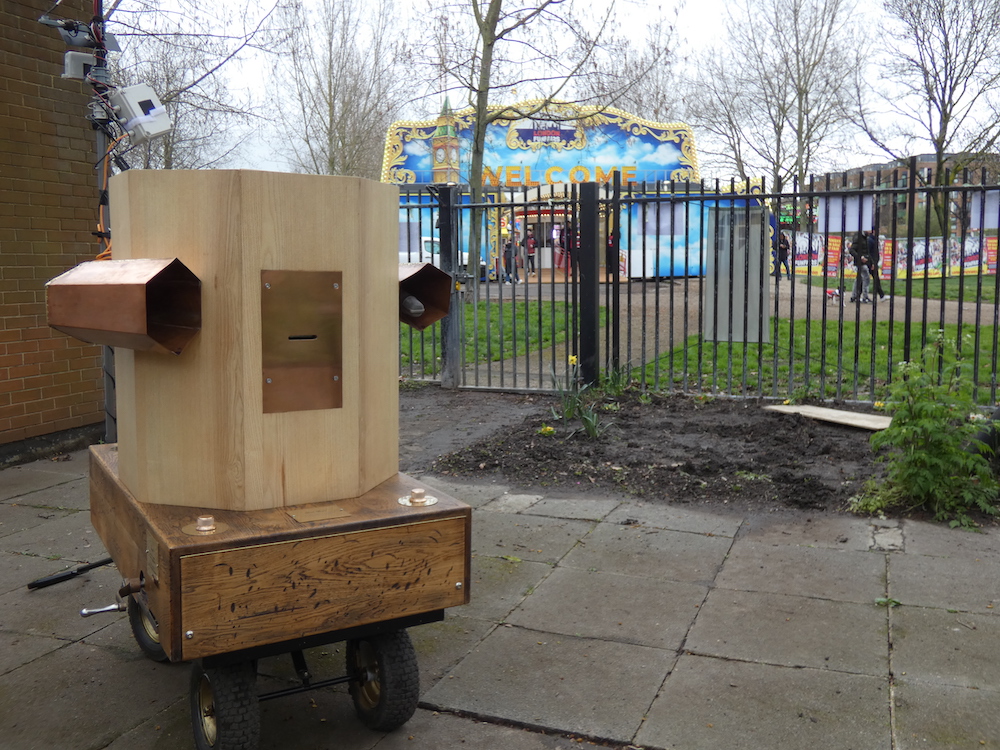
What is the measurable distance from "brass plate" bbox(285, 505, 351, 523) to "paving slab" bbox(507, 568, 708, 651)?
1.41 m

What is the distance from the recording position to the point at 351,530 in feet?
8.54

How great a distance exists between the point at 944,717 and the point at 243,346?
8.34 ft

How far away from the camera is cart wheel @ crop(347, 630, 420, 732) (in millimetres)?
2816

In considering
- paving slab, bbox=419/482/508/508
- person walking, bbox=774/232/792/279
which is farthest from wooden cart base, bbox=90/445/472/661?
person walking, bbox=774/232/792/279

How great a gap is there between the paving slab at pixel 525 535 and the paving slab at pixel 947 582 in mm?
1608

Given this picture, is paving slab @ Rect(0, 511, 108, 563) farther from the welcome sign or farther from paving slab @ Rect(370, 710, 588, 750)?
the welcome sign

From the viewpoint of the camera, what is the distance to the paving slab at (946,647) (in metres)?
3.26

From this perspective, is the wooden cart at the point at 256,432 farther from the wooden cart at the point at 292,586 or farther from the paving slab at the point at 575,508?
the paving slab at the point at 575,508

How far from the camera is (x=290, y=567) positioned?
2521 millimetres

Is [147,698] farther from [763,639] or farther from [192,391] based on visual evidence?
[763,639]

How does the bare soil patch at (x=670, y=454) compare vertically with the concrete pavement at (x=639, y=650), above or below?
above

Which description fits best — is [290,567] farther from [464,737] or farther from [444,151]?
[444,151]

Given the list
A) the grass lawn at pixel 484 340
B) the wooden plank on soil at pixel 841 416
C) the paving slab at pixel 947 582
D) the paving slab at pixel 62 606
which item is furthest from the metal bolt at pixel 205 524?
the grass lawn at pixel 484 340

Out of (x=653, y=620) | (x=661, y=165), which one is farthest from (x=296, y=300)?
(x=661, y=165)
